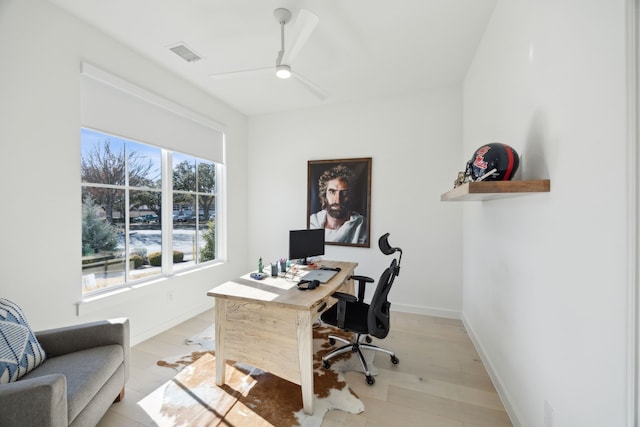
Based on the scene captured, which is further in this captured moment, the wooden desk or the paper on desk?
the paper on desk

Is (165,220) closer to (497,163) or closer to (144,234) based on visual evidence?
(144,234)

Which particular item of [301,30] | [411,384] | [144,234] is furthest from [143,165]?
[411,384]

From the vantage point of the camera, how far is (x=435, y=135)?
3402 mm

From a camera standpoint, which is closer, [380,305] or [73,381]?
[73,381]

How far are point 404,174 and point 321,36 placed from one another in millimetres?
1965

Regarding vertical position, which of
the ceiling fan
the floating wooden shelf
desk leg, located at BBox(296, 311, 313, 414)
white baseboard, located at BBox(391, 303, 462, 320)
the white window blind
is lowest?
white baseboard, located at BBox(391, 303, 462, 320)

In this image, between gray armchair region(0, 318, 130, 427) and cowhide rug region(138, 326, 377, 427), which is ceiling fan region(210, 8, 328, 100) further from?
cowhide rug region(138, 326, 377, 427)

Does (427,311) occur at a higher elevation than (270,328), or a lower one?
lower

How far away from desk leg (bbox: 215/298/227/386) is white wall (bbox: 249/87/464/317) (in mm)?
2055

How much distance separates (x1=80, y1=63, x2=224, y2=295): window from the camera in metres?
2.38

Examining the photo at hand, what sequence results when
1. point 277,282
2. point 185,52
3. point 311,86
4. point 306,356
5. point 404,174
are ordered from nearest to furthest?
point 306,356
point 277,282
point 311,86
point 185,52
point 404,174

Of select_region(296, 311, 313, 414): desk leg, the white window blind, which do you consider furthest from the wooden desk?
the white window blind

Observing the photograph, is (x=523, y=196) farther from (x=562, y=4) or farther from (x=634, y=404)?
(x=634, y=404)

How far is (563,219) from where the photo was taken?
3.86ft
